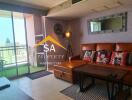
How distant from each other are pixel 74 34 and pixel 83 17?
0.83 meters

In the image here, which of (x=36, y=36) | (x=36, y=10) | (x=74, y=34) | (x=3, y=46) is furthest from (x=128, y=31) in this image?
(x=3, y=46)

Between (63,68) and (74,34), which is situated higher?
(74,34)

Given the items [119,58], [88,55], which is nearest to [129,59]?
[119,58]

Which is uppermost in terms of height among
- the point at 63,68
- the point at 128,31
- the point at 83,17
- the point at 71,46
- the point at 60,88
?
the point at 83,17

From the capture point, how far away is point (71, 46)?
16.1 feet

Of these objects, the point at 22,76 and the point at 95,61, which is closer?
the point at 95,61

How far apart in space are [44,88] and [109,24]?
9.09 ft

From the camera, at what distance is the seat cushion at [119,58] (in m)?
2.79

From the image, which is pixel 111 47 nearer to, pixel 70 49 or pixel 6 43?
pixel 70 49

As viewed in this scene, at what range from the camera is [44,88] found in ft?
9.29

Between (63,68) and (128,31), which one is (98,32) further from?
(63,68)

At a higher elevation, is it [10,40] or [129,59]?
[10,40]

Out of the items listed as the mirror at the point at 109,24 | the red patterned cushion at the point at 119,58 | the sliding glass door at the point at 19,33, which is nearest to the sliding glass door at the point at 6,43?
the sliding glass door at the point at 19,33

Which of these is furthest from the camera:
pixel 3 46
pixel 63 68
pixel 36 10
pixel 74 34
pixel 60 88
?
pixel 74 34
